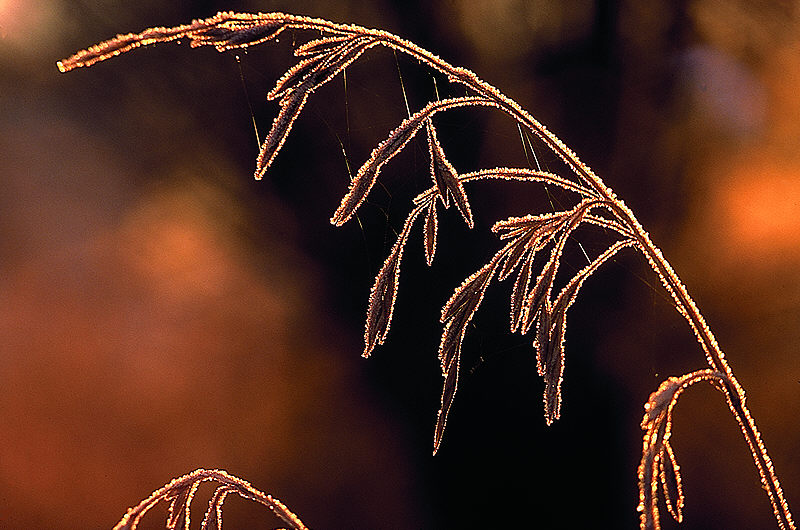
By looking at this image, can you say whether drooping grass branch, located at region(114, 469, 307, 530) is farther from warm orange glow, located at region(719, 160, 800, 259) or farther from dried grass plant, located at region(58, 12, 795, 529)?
warm orange glow, located at region(719, 160, 800, 259)

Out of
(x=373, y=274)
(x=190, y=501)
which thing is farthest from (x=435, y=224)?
(x=190, y=501)

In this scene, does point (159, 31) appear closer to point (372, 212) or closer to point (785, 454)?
point (372, 212)

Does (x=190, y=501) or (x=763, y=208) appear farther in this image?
(x=763, y=208)

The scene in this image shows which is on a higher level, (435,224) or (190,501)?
(435,224)

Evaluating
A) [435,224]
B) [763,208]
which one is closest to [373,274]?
[435,224]

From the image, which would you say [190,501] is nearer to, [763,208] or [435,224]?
[435,224]

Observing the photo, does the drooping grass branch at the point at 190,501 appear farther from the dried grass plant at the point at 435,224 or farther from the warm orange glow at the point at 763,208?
the warm orange glow at the point at 763,208

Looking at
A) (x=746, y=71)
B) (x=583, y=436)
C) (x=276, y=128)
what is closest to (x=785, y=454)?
(x=583, y=436)

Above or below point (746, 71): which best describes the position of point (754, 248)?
below

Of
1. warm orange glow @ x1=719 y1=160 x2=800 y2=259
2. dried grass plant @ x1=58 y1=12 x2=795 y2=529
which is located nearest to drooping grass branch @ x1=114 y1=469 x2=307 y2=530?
dried grass plant @ x1=58 y1=12 x2=795 y2=529
